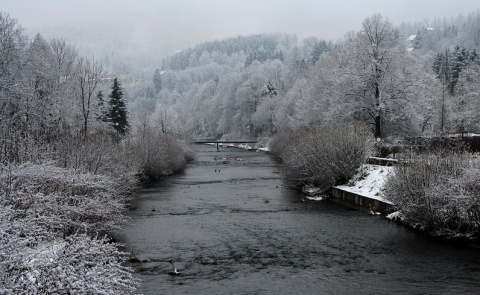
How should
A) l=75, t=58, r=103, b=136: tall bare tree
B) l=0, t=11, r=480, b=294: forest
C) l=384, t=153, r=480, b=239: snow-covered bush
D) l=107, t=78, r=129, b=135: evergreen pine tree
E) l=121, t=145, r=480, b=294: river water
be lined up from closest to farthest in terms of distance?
l=0, t=11, r=480, b=294: forest → l=121, t=145, r=480, b=294: river water → l=384, t=153, r=480, b=239: snow-covered bush → l=75, t=58, r=103, b=136: tall bare tree → l=107, t=78, r=129, b=135: evergreen pine tree

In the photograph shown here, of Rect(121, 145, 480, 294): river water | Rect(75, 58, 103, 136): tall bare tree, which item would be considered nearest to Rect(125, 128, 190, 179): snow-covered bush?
Rect(75, 58, 103, 136): tall bare tree

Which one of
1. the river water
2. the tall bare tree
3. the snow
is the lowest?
the river water

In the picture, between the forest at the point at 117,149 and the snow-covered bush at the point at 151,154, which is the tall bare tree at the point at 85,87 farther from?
the snow-covered bush at the point at 151,154

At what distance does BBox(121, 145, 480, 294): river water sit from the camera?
12852 mm

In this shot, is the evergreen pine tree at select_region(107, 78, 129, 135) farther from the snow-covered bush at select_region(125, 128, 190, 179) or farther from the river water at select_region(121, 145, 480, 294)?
the river water at select_region(121, 145, 480, 294)

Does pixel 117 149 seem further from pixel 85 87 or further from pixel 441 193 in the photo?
pixel 441 193

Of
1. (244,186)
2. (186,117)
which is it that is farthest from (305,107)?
(186,117)

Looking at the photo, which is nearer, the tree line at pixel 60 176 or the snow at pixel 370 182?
the tree line at pixel 60 176

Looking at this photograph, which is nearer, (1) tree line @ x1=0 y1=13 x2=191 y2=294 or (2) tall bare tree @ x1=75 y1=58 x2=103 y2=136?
(1) tree line @ x1=0 y1=13 x2=191 y2=294

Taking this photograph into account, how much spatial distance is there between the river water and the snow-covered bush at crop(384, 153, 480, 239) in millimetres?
895

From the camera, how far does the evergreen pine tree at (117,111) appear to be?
59422 mm

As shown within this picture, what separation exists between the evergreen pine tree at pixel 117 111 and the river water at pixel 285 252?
1354 inches

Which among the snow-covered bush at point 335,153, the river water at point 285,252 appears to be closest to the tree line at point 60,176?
the river water at point 285,252

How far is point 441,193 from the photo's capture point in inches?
679
